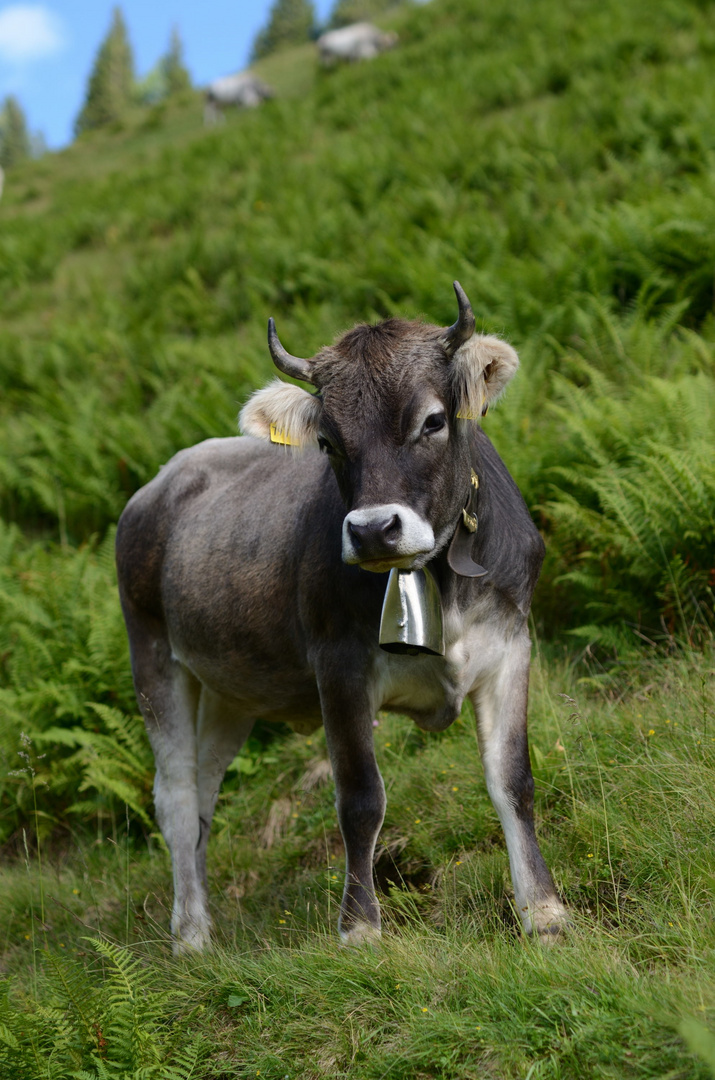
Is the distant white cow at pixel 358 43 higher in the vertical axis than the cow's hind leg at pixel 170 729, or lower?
higher

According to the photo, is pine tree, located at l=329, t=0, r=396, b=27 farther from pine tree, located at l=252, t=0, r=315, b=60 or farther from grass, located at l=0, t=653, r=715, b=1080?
grass, located at l=0, t=653, r=715, b=1080

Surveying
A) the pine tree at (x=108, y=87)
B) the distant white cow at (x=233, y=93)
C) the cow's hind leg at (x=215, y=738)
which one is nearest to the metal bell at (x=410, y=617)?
the cow's hind leg at (x=215, y=738)

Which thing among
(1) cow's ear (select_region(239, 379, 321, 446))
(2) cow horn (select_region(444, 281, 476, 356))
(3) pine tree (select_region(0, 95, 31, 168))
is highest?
(3) pine tree (select_region(0, 95, 31, 168))

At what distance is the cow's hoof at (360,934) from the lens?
3.99 metres

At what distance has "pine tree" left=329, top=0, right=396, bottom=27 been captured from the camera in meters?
66.4

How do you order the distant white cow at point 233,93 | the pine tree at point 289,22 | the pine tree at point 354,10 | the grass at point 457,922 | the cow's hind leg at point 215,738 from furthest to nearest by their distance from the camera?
the pine tree at point 289,22
the pine tree at point 354,10
the distant white cow at point 233,93
the cow's hind leg at point 215,738
the grass at point 457,922

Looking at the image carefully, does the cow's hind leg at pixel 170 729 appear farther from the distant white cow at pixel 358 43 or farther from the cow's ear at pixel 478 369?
the distant white cow at pixel 358 43

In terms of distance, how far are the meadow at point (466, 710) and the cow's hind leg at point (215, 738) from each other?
14.3 inches

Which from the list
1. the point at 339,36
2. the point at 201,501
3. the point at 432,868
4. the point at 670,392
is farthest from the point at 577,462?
the point at 339,36

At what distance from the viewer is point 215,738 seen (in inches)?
244

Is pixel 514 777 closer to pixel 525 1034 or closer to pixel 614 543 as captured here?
pixel 525 1034

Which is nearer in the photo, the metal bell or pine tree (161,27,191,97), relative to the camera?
the metal bell

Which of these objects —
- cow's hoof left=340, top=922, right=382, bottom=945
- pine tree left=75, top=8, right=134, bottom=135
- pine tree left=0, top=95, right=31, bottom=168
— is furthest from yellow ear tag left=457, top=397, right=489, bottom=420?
pine tree left=0, top=95, right=31, bottom=168

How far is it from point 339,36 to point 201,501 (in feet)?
104
